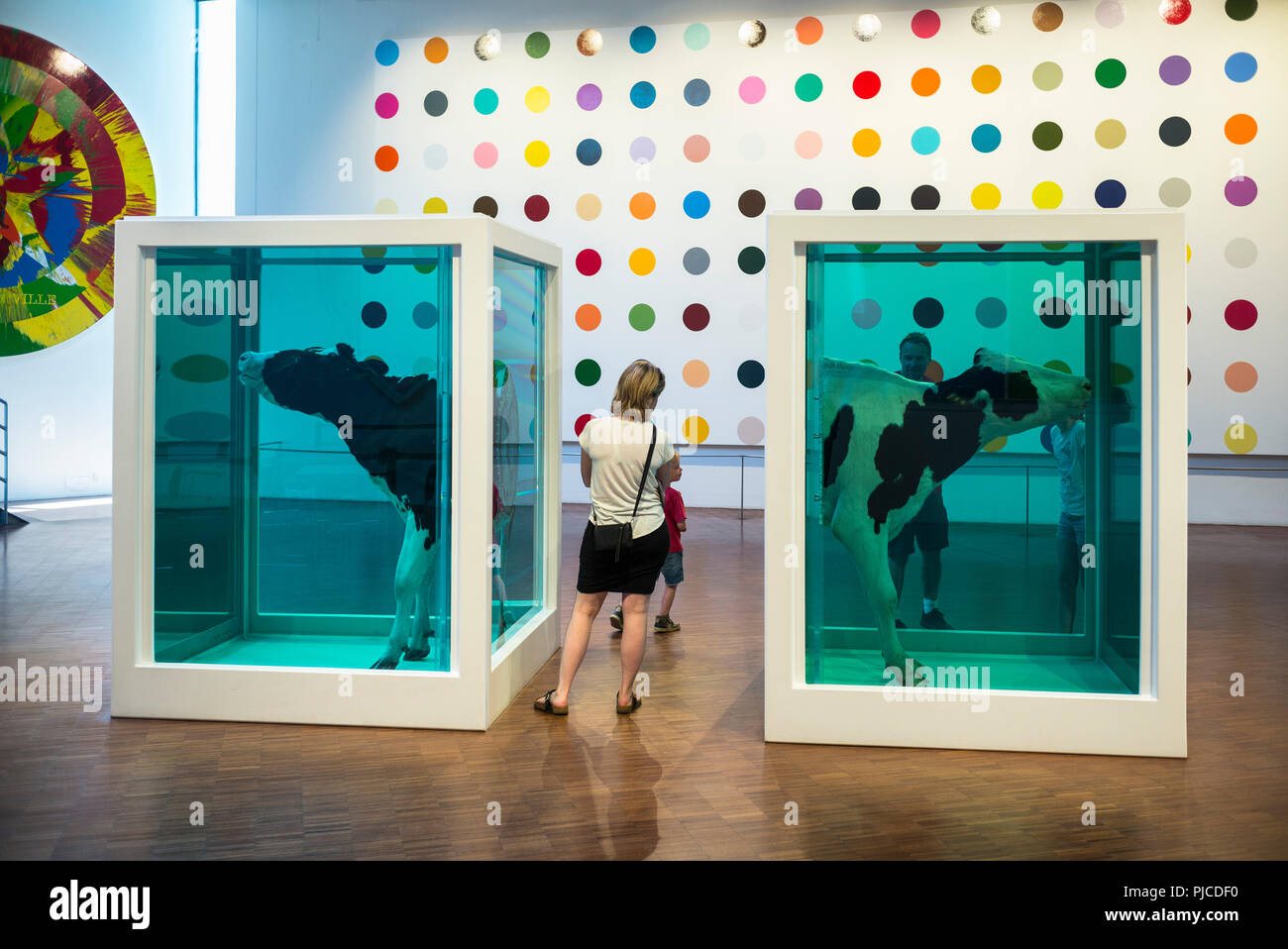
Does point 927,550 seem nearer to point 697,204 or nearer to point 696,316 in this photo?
point 696,316

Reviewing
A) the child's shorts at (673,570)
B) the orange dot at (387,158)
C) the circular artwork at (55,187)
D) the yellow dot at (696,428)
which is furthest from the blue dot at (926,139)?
the circular artwork at (55,187)

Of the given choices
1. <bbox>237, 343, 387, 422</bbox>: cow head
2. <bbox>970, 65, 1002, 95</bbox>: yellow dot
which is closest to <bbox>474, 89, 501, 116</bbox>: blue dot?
<bbox>970, 65, 1002, 95</bbox>: yellow dot

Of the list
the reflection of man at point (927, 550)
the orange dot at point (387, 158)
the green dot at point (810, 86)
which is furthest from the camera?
the orange dot at point (387, 158)

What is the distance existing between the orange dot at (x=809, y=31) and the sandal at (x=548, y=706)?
8.76 meters

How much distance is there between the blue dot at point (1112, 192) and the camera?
11.0 meters

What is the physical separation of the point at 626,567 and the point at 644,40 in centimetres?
866

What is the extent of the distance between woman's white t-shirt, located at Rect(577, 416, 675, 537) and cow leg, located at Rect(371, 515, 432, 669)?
0.78 metres

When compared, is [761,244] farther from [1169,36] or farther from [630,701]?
[630,701]

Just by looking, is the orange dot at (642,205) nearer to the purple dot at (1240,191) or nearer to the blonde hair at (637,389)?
the purple dot at (1240,191)

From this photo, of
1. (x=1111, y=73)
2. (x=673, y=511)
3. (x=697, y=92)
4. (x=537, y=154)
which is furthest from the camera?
(x=537, y=154)

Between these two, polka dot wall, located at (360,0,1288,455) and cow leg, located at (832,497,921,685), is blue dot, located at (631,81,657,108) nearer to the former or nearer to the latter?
polka dot wall, located at (360,0,1288,455)

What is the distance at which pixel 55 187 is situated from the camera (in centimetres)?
1238

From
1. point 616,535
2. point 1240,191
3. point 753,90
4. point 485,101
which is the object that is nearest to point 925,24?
point 753,90

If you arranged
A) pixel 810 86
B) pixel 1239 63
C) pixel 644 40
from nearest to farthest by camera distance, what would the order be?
pixel 1239 63 < pixel 810 86 < pixel 644 40
